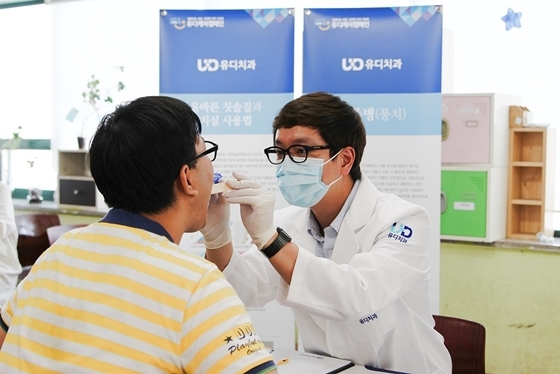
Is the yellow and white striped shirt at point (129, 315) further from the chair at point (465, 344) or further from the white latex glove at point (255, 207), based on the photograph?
the chair at point (465, 344)

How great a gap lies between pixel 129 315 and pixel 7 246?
2.33m

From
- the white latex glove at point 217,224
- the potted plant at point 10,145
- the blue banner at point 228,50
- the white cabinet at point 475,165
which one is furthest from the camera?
the potted plant at point 10,145

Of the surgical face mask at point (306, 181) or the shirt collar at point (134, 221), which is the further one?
the surgical face mask at point (306, 181)

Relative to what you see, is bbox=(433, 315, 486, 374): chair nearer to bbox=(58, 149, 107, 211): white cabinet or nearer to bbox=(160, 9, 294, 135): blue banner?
bbox=(160, 9, 294, 135): blue banner

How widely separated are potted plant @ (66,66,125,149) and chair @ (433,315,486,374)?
356 cm

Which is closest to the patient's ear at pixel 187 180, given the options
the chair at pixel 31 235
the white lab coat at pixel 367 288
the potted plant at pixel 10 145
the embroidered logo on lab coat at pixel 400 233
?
the white lab coat at pixel 367 288

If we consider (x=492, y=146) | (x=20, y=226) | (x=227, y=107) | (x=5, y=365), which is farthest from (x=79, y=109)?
(x=5, y=365)

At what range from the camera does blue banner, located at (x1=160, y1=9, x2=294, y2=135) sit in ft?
10.4

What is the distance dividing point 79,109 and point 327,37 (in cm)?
288

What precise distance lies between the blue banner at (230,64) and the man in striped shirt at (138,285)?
2048mm

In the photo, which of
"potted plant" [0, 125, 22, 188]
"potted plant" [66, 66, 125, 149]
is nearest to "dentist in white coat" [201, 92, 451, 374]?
"potted plant" [66, 66, 125, 149]

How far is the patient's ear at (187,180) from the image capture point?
1109mm

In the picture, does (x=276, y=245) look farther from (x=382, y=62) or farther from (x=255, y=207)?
(x=382, y=62)

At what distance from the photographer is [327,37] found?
10.2 feet
